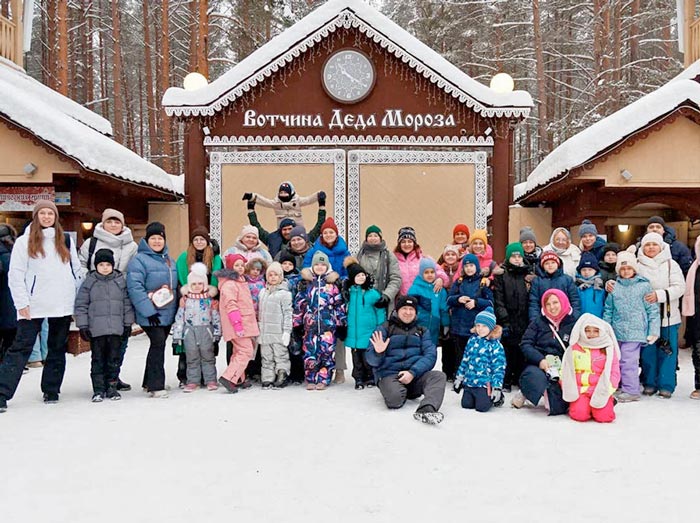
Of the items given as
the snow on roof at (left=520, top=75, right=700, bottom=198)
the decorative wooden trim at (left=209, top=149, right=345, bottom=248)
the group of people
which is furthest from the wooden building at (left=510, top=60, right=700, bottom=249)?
the decorative wooden trim at (left=209, top=149, right=345, bottom=248)

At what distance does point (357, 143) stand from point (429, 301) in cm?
524

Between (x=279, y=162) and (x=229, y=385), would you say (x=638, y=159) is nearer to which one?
(x=279, y=162)

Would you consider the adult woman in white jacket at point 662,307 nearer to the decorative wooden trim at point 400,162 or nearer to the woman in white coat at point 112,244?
the decorative wooden trim at point 400,162

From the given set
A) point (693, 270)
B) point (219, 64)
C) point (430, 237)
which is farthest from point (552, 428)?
point (219, 64)

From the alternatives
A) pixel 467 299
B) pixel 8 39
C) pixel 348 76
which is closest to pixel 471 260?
pixel 467 299

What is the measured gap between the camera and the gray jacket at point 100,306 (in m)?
5.80

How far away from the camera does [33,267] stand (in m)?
5.70

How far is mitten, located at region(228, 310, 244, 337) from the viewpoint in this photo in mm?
6207

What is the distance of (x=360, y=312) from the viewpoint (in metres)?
6.36

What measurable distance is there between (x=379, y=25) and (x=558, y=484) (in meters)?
8.77

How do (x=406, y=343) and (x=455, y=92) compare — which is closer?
(x=406, y=343)

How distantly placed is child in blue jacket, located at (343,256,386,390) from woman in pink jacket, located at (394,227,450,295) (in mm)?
452

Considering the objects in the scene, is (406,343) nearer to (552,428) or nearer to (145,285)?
(552,428)

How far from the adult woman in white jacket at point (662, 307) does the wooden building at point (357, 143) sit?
4755mm
